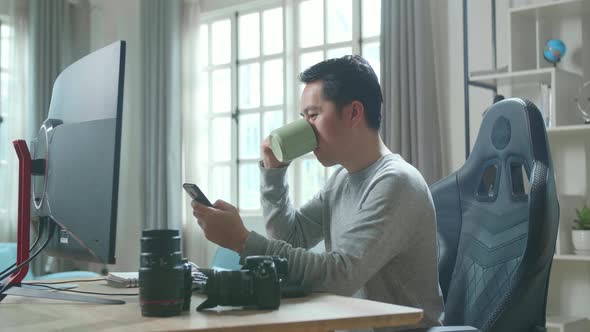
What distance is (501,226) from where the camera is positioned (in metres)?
1.59

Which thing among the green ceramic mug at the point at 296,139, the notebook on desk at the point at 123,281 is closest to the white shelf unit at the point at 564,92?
the green ceramic mug at the point at 296,139

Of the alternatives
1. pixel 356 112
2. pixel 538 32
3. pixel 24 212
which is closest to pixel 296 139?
pixel 356 112

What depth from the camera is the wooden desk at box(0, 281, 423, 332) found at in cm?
107

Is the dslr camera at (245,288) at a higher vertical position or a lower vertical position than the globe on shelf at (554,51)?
lower

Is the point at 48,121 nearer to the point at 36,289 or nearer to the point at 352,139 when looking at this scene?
the point at 36,289

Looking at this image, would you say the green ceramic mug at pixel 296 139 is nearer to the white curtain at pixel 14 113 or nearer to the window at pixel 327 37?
the window at pixel 327 37

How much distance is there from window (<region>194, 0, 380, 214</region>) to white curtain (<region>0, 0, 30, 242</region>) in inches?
53.0

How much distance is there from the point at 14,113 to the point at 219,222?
4.51 metres

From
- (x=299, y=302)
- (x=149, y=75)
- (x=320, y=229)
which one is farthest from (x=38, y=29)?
(x=299, y=302)

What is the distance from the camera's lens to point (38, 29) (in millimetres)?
5578

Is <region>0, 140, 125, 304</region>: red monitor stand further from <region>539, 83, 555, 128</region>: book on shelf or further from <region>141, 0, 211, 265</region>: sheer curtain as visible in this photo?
<region>141, 0, 211, 265</region>: sheer curtain

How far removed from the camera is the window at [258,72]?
4.66m

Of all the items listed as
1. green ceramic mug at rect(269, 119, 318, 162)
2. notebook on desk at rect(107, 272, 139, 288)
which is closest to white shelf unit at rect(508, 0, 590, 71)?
green ceramic mug at rect(269, 119, 318, 162)

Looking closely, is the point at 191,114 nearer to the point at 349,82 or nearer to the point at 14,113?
the point at 14,113
